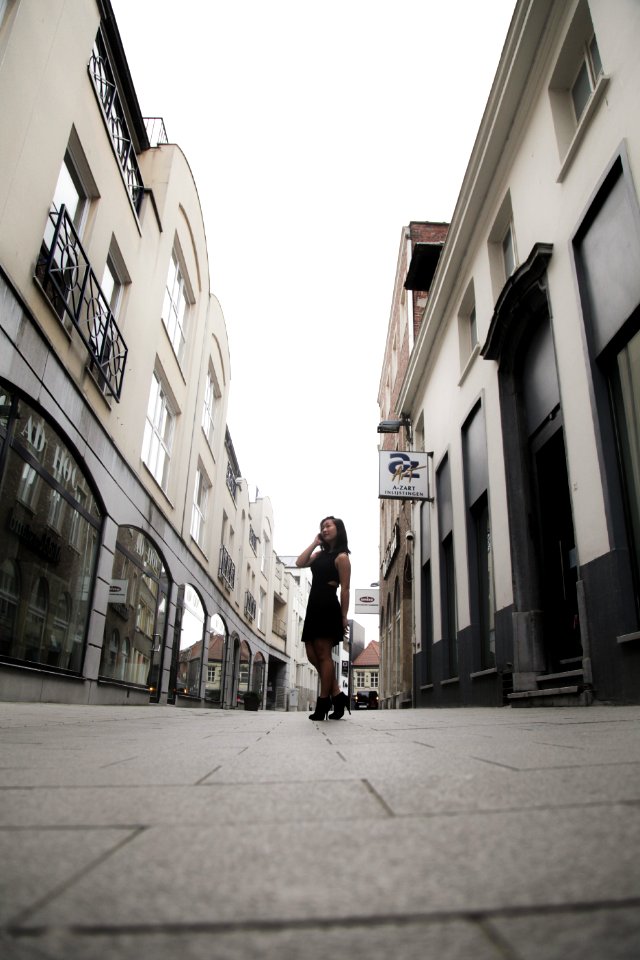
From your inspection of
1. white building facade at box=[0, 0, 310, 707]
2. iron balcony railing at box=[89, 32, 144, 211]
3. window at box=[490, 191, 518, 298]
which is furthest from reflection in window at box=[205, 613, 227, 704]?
window at box=[490, 191, 518, 298]

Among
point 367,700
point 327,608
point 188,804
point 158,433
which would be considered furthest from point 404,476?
point 367,700

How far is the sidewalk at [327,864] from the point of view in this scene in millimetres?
658

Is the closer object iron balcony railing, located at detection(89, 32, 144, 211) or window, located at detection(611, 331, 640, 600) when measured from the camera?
window, located at detection(611, 331, 640, 600)

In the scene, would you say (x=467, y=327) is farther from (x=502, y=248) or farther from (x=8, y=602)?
(x=8, y=602)

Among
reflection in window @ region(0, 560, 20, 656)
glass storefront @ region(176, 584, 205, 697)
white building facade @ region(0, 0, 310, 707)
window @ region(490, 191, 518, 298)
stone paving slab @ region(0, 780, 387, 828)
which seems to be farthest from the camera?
glass storefront @ region(176, 584, 205, 697)

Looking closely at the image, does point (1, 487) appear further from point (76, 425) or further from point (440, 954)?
point (440, 954)

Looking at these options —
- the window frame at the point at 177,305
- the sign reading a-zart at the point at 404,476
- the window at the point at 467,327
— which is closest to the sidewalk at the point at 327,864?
the window at the point at 467,327

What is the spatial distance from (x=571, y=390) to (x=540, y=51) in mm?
4753

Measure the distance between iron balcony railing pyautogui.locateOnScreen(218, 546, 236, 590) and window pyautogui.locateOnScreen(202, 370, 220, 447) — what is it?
→ 452 cm

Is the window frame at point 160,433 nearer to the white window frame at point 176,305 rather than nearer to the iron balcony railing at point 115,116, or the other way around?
the white window frame at point 176,305

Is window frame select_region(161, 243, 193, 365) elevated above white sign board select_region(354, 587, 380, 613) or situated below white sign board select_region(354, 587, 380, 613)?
above

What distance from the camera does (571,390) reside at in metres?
6.95

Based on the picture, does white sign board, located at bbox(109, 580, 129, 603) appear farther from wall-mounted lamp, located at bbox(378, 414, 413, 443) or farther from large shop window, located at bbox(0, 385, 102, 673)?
wall-mounted lamp, located at bbox(378, 414, 413, 443)

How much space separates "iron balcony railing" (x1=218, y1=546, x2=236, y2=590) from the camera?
2262 centimetres
